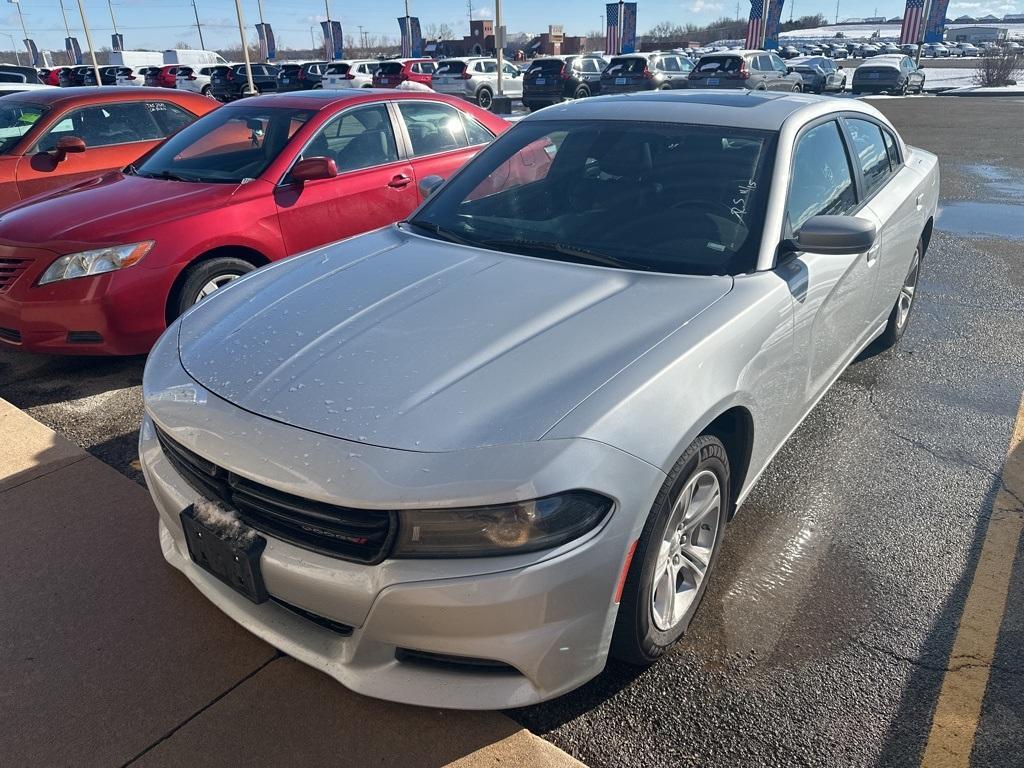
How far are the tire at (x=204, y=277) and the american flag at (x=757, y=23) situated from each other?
51.5 m

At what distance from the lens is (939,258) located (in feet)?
23.1

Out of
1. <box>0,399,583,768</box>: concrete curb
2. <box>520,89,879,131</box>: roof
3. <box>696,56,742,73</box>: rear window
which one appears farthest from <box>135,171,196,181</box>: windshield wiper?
<box>696,56,742,73</box>: rear window

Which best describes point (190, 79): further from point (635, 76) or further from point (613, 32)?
point (613, 32)

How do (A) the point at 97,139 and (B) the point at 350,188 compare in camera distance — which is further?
(A) the point at 97,139

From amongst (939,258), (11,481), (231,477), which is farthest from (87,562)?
(939,258)

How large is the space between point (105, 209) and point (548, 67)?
23108 mm

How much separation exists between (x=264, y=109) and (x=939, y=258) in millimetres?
6023

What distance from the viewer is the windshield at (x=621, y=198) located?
2.84 m

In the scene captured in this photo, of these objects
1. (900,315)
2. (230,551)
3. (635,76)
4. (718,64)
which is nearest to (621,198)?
(230,551)

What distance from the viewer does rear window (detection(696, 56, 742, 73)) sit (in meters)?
23.9

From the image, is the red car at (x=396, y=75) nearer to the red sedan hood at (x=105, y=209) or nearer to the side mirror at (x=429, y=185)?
the red sedan hood at (x=105, y=209)

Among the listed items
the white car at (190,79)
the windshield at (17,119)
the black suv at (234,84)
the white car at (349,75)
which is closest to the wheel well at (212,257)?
the windshield at (17,119)

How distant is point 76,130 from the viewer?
6.82 m

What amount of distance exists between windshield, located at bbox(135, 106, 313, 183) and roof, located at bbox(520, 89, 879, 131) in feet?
6.86
